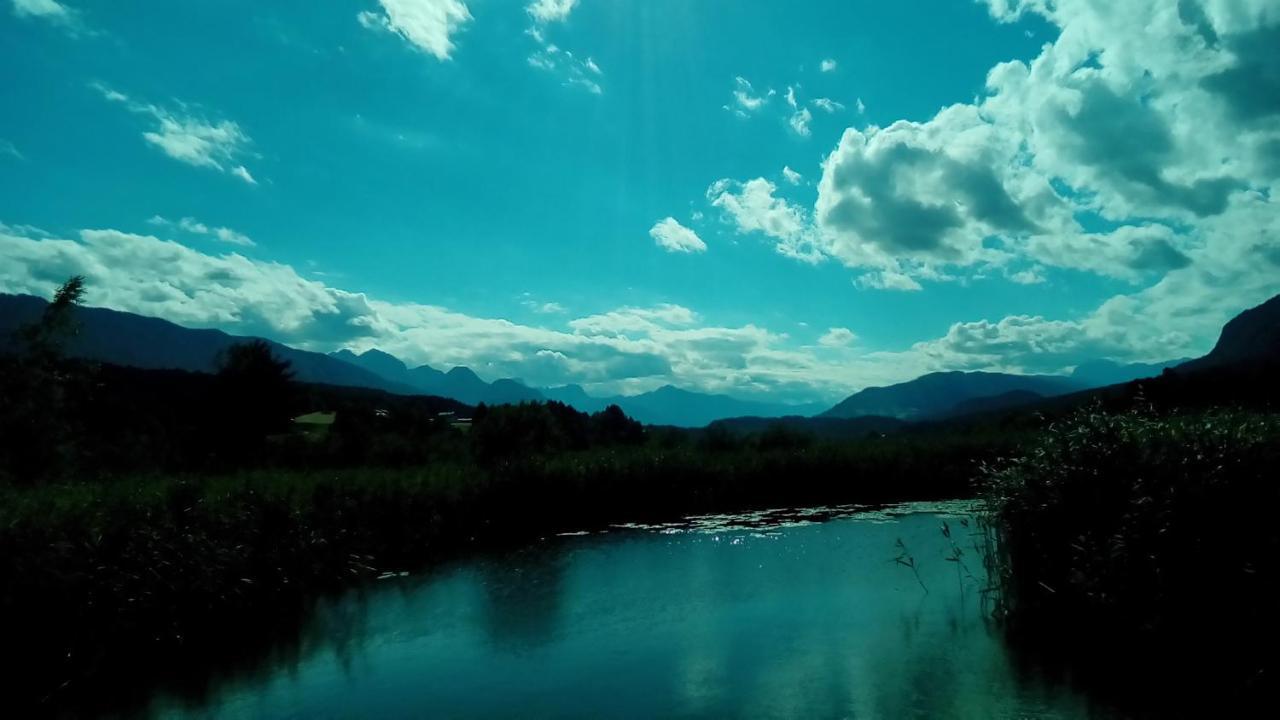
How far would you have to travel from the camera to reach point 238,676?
35.7ft

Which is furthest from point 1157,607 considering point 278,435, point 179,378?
point 179,378

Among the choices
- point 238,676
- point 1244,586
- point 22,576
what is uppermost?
point 1244,586

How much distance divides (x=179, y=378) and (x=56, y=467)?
6765 centimetres

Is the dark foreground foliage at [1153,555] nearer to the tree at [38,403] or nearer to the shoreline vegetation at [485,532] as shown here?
the shoreline vegetation at [485,532]

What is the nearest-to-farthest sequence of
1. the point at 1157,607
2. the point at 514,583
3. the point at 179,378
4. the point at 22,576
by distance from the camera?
the point at 1157,607, the point at 22,576, the point at 514,583, the point at 179,378

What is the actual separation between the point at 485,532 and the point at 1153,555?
17424 millimetres

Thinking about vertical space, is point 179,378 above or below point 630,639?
above

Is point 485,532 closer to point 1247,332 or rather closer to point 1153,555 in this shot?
point 1153,555

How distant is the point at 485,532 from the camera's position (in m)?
22.5

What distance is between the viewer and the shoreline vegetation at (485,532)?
899 centimetres

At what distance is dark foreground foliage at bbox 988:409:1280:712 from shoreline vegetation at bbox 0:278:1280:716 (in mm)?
27

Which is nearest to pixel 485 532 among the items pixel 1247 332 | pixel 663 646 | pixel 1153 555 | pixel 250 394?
pixel 663 646

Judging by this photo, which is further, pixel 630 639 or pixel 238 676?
pixel 630 639

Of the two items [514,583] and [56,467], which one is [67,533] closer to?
[514,583]
